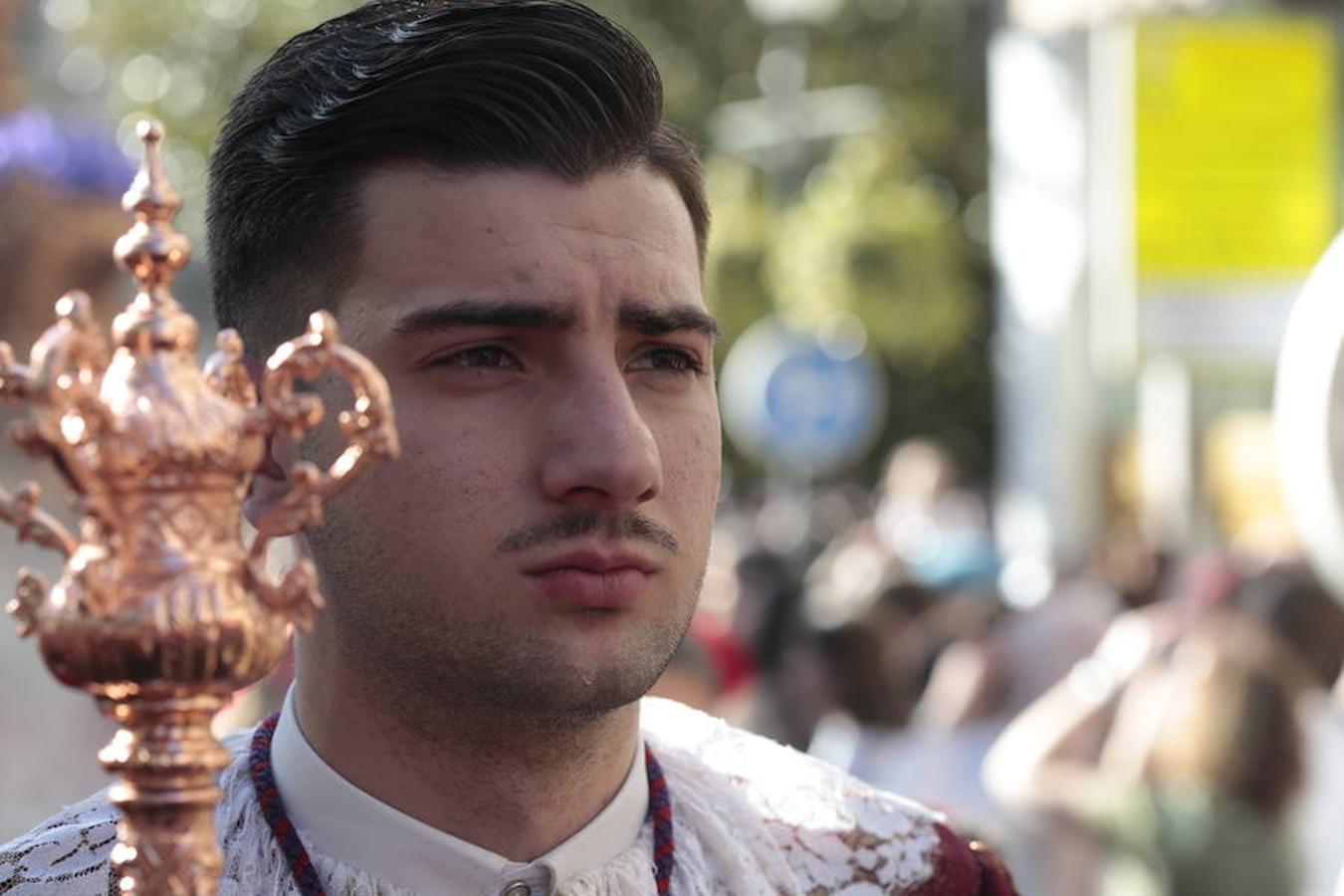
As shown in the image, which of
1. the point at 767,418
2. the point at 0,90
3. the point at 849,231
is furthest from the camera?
the point at 849,231

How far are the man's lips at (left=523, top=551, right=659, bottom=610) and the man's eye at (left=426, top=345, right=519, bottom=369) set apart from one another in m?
0.20

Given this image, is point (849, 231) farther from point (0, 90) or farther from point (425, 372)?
point (425, 372)

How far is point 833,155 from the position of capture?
2922 centimetres

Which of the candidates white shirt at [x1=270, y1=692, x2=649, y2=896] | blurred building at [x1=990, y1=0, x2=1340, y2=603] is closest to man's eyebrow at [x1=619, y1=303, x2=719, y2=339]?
white shirt at [x1=270, y1=692, x2=649, y2=896]

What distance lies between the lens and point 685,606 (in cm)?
251

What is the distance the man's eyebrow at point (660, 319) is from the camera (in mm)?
2506

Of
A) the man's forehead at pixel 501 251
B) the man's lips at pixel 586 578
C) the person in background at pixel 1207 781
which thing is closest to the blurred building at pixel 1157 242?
the person in background at pixel 1207 781

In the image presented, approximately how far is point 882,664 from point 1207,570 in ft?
4.77

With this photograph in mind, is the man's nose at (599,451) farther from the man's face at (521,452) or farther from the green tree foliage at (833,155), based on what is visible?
the green tree foliage at (833,155)

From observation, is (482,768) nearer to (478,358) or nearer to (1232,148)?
(478,358)

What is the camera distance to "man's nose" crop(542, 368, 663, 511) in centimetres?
237

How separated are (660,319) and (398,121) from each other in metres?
0.31

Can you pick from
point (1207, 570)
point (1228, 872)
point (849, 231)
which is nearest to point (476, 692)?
point (1228, 872)


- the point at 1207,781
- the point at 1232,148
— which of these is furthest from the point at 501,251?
the point at 1232,148
